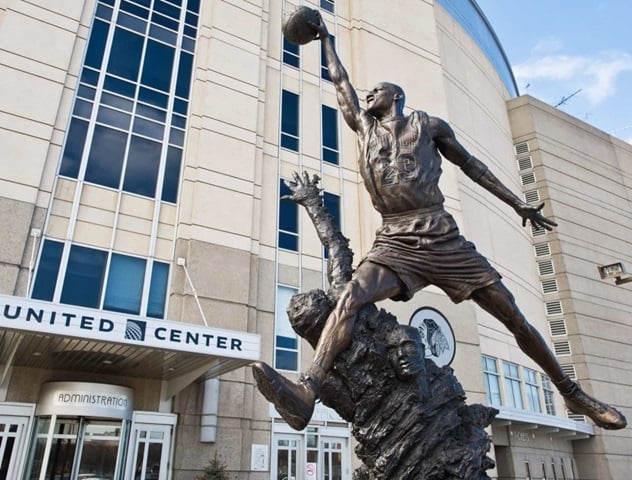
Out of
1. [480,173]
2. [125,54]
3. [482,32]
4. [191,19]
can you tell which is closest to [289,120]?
[191,19]

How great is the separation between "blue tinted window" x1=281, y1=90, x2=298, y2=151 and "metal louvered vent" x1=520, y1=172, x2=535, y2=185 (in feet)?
67.6

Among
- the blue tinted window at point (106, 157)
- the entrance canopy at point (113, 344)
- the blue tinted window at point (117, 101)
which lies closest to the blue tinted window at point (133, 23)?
the blue tinted window at point (117, 101)

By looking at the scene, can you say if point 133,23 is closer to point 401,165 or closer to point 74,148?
point 74,148

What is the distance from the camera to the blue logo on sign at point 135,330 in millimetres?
10117

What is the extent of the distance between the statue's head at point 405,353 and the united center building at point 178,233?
752cm

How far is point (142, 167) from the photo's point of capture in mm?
14953

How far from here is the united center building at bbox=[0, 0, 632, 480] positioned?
11.3 m

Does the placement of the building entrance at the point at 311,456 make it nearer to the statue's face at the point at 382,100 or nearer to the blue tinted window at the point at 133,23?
the statue's face at the point at 382,100

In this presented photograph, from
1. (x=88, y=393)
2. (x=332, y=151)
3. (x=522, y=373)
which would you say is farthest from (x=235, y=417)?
(x=522, y=373)

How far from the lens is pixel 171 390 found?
13039mm

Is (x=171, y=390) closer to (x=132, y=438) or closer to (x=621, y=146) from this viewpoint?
(x=132, y=438)

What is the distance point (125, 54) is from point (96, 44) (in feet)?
2.75

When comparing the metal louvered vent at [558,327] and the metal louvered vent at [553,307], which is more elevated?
the metal louvered vent at [553,307]

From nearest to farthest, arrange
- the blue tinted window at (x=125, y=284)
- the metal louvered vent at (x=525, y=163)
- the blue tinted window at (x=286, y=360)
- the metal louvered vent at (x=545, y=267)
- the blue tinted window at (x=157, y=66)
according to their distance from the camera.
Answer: the blue tinted window at (x=125, y=284) → the blue tinted window at (x=286, y=360) → the blue tinted window at (x=157, y=66) → the metal louvered vent at (x=545, y=267) → the metal louvered vent at (x=525, y=163)
